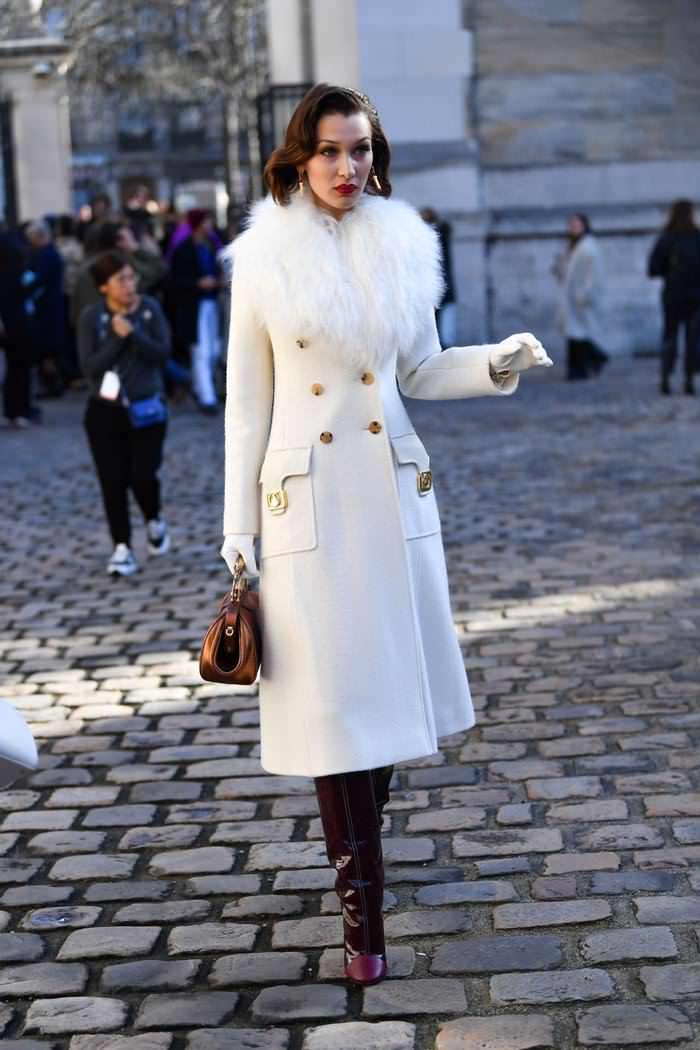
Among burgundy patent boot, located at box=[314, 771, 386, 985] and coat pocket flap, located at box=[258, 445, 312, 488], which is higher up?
coat pocket flap, located at box=[258, 445, 312, 488]

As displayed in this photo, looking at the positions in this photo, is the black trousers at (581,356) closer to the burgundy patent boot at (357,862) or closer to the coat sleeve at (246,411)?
the coat sleeve at (246,411)

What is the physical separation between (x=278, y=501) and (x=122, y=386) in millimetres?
5206

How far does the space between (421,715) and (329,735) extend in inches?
8.2

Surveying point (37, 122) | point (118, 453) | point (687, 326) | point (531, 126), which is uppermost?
point (118, 453)

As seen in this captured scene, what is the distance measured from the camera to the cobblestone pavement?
12.5ft

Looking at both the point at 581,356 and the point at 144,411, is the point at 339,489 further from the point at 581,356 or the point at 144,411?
the point at 581,356

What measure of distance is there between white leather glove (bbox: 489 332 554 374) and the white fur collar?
20cm

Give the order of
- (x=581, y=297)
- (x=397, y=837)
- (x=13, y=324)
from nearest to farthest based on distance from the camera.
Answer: (x=397, y=837), (x=13, y=324), (x=581, y=297)

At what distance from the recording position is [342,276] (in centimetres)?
394

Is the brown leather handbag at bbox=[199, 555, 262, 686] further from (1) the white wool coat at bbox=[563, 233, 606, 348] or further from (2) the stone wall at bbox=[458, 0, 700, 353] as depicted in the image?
(2) the stone wall at bbox=[458, 0, 700, 353]

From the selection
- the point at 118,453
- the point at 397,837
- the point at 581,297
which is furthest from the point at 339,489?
the point at 581,297

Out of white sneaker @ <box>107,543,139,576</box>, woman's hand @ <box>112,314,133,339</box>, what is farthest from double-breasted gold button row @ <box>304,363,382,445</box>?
white sneaker @ <box>107,543,139,576</box>

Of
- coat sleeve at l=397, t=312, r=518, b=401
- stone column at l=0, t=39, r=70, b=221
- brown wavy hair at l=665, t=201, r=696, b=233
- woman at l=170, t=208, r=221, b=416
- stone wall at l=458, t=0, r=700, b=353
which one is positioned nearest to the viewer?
coat sleeve at l=397, t=312, r=518, b=401

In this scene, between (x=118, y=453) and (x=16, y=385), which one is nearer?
(x=118, y=453)
